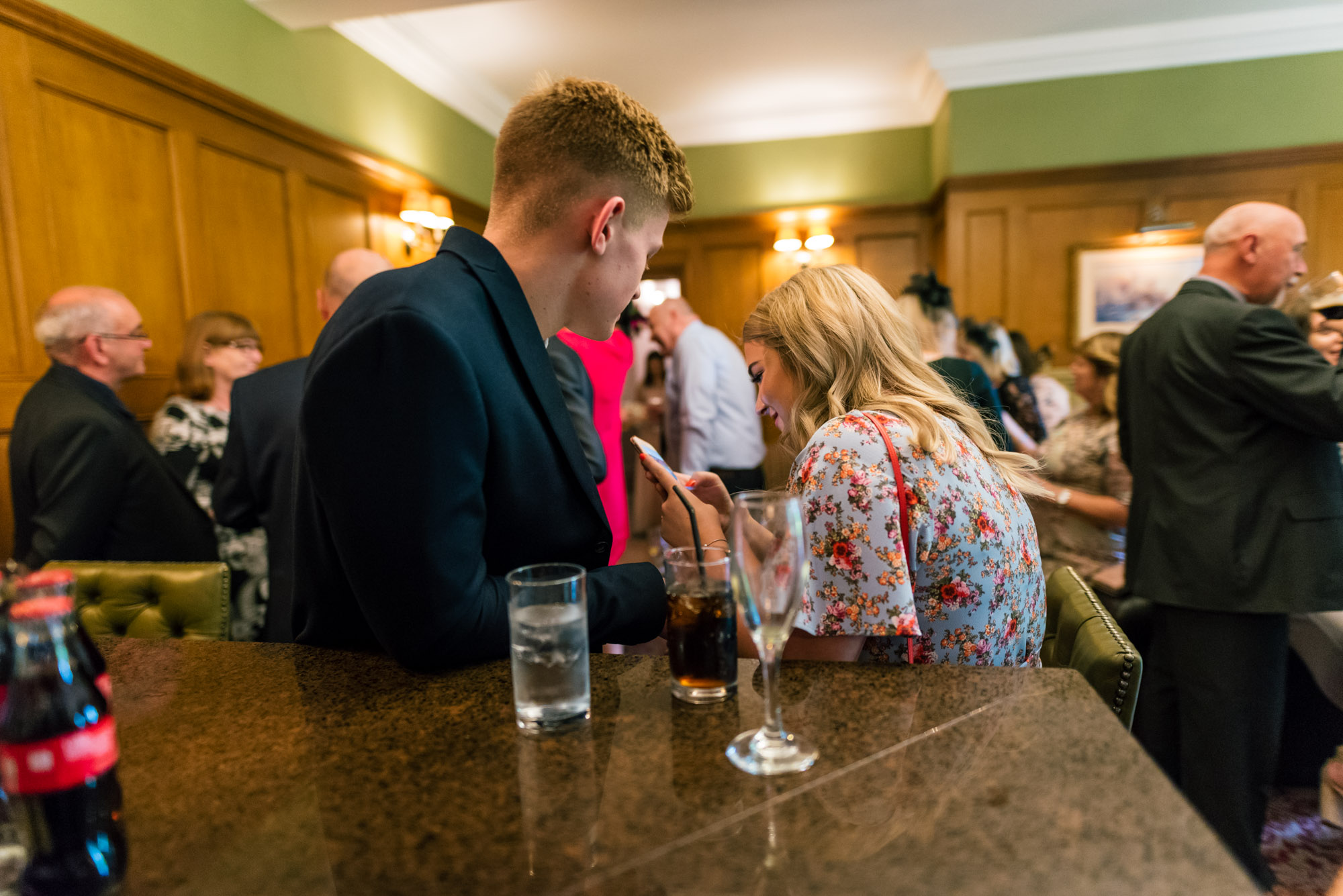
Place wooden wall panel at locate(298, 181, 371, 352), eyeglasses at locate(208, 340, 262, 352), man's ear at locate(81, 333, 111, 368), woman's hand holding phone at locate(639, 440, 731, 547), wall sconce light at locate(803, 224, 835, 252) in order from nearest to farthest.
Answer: woman's hand holding phone at locate(639, 440, 731, 547)
man's ear at locate(81, 333, 111, 368)
eyeglasses at locate(208, 340, 262, 352)
wooden wall panel at locate(298, 181, 371, 352)
wall sconce light at locate(803, 224, 835, 252)

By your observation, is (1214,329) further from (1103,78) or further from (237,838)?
(1103,78)

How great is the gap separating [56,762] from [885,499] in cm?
91

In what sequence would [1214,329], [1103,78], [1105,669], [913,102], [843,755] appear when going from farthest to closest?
1. [913,102]
2. [1103,78]
3. [1214,329]
4. [1105,669]
5. [843,755]

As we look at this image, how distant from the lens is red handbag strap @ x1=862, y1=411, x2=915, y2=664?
108 centimetres

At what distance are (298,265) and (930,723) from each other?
4.01m

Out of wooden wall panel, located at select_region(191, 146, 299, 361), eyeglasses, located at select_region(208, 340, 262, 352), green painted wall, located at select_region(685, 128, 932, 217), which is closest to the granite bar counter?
eyeglasses, located at select_region(208, 340, 262, 352)

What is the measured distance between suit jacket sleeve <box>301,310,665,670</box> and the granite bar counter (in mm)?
117

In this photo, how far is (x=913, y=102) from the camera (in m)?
6.34

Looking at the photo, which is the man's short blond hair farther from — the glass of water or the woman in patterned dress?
the woman in patterned dress

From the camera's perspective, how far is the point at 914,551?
3.64 ft

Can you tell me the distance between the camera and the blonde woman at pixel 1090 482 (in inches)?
103

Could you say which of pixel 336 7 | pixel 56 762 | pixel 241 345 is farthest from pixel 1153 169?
pixel 56 762

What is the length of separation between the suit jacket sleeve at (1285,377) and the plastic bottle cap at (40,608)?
7.90 feet

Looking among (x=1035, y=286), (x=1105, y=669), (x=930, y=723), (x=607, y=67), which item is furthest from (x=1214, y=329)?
(x=607, y=67)
